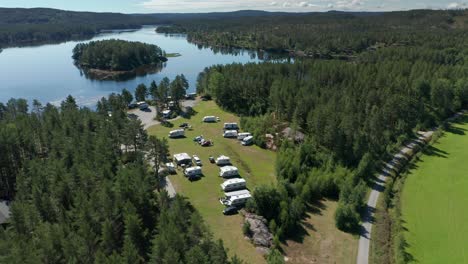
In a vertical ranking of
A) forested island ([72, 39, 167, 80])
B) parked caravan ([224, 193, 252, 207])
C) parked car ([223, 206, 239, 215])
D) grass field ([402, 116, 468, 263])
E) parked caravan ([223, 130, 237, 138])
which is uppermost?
forested island ([72, 39, 167, 80])

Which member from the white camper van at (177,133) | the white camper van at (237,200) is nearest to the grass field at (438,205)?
the white camper van at (237,200)

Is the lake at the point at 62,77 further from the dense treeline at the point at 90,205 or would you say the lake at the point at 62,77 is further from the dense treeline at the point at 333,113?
the dense treeline at the point at 90,205

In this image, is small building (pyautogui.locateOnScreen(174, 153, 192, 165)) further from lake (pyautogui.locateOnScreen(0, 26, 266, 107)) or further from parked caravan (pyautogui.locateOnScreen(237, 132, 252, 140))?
lake (pyautogui.locateOnScreen(0, 26, 266, 107))

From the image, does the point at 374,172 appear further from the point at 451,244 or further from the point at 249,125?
the point at 249,125

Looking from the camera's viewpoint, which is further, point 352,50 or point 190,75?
point 352,50

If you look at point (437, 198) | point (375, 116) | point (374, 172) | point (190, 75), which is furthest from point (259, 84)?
point (190, 75)

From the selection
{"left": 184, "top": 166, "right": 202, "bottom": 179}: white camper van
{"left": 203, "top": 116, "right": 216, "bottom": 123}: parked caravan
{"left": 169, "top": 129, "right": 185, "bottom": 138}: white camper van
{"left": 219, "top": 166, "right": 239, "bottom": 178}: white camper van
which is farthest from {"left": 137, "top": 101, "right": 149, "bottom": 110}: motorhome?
{"left": 219, "top": 166, "right": 239, "bottom": 178}: white camper van
